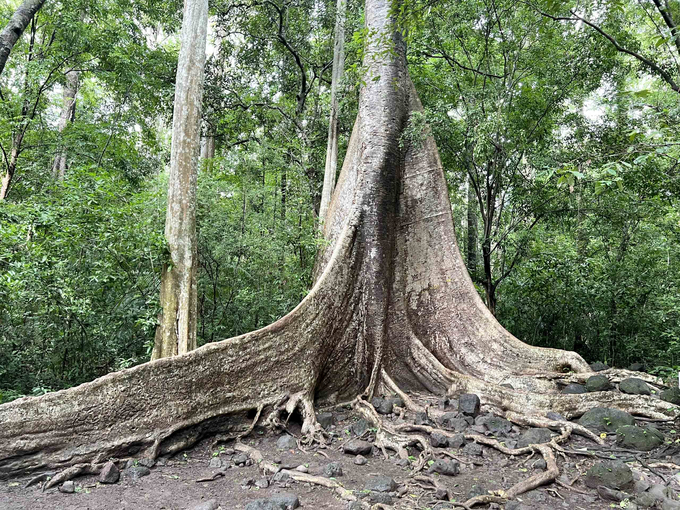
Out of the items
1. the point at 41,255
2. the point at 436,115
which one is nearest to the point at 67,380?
the point at 41,255

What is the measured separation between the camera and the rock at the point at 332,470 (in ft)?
10.8

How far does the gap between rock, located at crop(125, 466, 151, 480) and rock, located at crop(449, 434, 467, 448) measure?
2.55 meters

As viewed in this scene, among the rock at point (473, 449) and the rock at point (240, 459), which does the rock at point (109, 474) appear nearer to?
the rock at point (240, 459)

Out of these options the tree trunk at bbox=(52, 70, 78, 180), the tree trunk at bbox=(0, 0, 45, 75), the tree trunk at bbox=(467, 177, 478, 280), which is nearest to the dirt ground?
the tree trunk at bbox=(0, 0, 45, 75)

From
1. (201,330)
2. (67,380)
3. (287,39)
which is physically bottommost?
(67,380)

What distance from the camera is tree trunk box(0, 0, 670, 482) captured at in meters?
3.29

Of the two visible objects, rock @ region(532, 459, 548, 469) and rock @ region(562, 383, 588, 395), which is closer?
rock @ region(532, 459, 548, 469)

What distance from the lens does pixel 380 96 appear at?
6.37 m

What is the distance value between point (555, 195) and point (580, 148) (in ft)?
3.34

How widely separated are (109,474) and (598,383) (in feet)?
14.6

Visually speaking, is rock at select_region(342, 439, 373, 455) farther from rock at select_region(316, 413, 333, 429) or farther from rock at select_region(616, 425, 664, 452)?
rock at select_region(616, 425, 664, 452)

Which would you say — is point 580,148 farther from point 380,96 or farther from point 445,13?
point 380,96

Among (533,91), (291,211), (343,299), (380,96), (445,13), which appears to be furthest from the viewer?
(291,211)

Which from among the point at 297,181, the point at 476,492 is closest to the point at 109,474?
the point at 476,492
